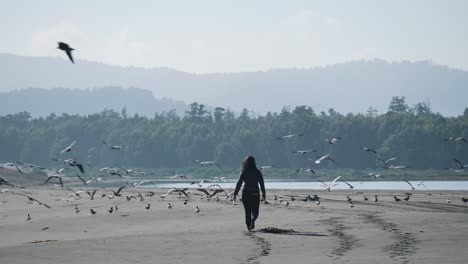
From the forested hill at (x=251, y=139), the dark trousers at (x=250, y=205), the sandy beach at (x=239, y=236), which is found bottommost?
the sandy beach at (x=239, y=236)

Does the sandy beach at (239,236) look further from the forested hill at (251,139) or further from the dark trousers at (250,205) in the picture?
the forested hill at (251,139)

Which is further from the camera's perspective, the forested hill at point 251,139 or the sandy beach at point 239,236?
the forested hill at point 251,139

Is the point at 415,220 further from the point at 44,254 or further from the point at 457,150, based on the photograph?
the point at 457,150

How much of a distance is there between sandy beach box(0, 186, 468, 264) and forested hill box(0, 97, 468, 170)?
9047 cm

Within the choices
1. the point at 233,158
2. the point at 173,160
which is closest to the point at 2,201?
the point at 233,158

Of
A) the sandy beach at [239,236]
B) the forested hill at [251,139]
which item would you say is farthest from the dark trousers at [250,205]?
the forested hill at [251,139]

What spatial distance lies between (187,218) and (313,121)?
365 ft

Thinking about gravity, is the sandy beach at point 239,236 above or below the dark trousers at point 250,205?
below

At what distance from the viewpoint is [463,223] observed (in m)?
24.1

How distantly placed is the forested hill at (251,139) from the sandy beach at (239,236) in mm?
90471

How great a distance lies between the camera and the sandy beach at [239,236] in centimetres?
1736

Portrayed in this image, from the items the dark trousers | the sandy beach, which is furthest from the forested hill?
the dark trousers

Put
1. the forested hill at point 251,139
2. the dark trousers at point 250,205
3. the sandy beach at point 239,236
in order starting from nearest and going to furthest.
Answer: the sandy beach at point 239,236 < the dark trousers at point 250,205 < the forested hill at point 251,139

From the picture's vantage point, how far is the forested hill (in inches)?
5044
